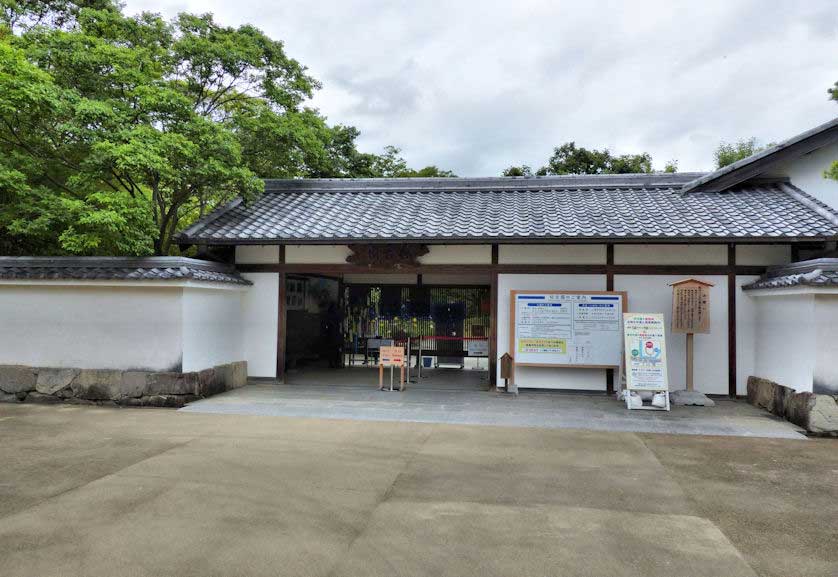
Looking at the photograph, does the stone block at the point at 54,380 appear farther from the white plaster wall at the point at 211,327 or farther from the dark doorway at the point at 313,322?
the dark doorway at the point at 313,322

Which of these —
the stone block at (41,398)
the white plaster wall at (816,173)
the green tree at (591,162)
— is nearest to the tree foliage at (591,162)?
the green tree at (591,162)

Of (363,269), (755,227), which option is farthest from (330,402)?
(755,227)

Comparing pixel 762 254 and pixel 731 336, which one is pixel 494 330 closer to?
pixel 731 336

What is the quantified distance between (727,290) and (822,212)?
2.11m

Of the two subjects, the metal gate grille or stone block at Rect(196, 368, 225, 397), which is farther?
the metal gate grille

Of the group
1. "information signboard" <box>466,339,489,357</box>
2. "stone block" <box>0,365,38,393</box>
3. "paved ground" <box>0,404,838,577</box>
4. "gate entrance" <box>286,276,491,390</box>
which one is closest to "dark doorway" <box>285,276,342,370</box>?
"gate entrance" <box>286,276,491,390</box>

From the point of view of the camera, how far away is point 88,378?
343 inches

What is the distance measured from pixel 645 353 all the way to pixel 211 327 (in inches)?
A: 306

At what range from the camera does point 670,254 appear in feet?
30.9

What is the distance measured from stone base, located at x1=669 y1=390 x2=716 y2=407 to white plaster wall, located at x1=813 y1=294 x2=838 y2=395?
5.78 feet

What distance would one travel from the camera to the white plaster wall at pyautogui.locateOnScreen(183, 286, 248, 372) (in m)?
8.73

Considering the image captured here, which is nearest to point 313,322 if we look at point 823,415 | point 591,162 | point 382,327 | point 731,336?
point 382,327

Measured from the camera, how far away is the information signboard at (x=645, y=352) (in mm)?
8391

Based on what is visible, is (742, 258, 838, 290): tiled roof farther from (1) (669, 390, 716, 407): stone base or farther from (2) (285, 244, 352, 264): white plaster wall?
(2) (285, 244, 352, 264): white plaster wall
